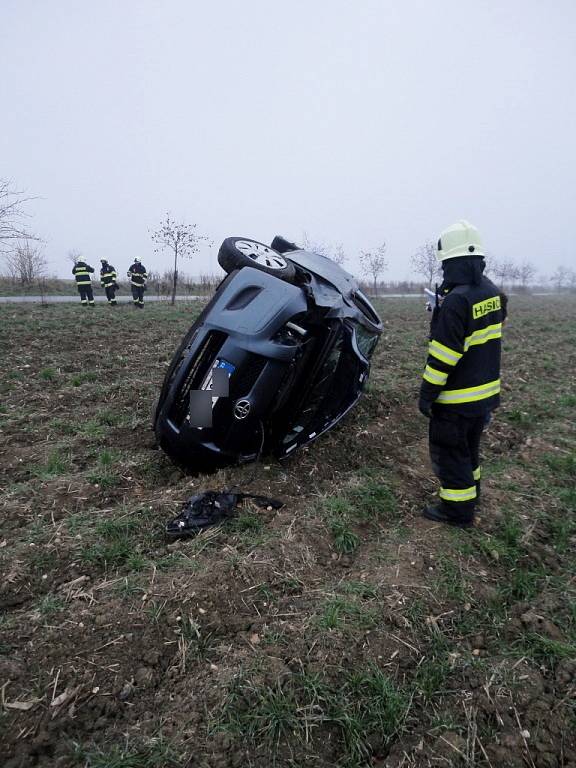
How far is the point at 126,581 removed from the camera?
7.81 feet

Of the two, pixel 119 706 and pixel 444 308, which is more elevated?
pixel 444 308

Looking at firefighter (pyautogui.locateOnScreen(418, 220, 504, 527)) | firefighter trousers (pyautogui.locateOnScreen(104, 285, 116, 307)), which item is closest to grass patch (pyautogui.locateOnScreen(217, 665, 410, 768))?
firefighter (pyautogui.locateOnScreen(418, 220, 504, 527))

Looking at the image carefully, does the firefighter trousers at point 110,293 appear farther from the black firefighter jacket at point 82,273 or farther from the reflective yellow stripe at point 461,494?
the reflective yellow stripe at point 461,494

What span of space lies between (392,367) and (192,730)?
6.26 m

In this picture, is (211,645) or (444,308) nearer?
(211,645)

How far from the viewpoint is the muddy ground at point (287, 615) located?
1.74 meters

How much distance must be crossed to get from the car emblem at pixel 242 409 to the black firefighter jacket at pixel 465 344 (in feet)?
3.88

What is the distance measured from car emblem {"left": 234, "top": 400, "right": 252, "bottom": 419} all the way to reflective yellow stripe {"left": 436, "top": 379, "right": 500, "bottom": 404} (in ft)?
4.25

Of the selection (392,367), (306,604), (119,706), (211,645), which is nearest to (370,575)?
(306,604)

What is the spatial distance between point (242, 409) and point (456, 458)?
148 centimetres

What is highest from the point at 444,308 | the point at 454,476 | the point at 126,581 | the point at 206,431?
the point at 444,308

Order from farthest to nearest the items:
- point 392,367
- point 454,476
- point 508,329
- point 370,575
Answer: point 508,329 → point 392,367 → point 454,476 → point 370,575

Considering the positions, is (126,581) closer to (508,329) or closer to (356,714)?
(356,714)

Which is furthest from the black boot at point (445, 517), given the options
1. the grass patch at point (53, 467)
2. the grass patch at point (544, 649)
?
the grass patch at point (53, 467)
